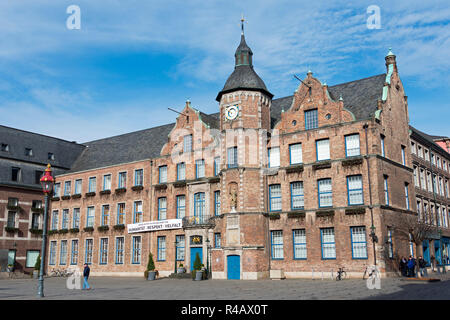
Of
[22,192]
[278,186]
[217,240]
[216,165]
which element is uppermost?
[216,165]

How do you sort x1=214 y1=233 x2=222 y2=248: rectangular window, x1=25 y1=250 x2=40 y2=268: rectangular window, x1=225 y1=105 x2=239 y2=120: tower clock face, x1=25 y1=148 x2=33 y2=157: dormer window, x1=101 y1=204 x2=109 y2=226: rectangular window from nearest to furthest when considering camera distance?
x1=225 y1=105 x2=239 y2=120: tower clock face, x1=214 y1=233 x2=222 y2=248: rectangular window, x1=101 y1=204 x2=109 y2=226: rectangular window, x1=25 y1=250 x2=40 y2=268: rectangular window, x1=25 y1=148 x2=33 y2=157: dormer window

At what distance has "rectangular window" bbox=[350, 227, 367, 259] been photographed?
106 ft

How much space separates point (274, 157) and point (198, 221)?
29.2ft

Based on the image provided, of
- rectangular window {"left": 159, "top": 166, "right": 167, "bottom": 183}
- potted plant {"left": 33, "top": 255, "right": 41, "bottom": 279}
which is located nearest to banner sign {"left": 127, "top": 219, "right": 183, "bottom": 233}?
rectangular window {"left": 159, "top": 166, "right": 167, "bottom": 183}

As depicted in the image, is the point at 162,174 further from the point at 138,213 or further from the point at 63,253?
the point at 63,253

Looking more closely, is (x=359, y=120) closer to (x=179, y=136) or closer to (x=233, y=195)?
(x=233, y=195)

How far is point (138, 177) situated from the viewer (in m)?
46.3

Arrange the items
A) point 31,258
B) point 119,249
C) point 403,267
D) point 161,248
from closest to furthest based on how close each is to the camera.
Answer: point 403,267 < point 161,248 < point 119,249 < point 31,258

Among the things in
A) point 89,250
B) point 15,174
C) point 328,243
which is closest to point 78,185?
point 15,174

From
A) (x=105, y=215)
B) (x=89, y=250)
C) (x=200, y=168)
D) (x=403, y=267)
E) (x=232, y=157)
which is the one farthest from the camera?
(x=89, y=250)

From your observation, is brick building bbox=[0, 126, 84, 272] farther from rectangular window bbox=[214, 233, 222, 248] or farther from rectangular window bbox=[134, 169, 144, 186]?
rectangular window bbox=[214, 233, 222, 248]

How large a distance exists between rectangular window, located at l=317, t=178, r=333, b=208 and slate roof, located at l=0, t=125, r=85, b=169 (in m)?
33.6

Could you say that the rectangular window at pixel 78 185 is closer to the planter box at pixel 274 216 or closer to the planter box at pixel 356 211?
the planter box at pixel 274 216

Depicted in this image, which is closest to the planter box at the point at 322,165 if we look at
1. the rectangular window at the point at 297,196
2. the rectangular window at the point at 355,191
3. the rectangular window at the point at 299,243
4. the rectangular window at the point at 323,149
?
the rectangular window at the point at 323,149
